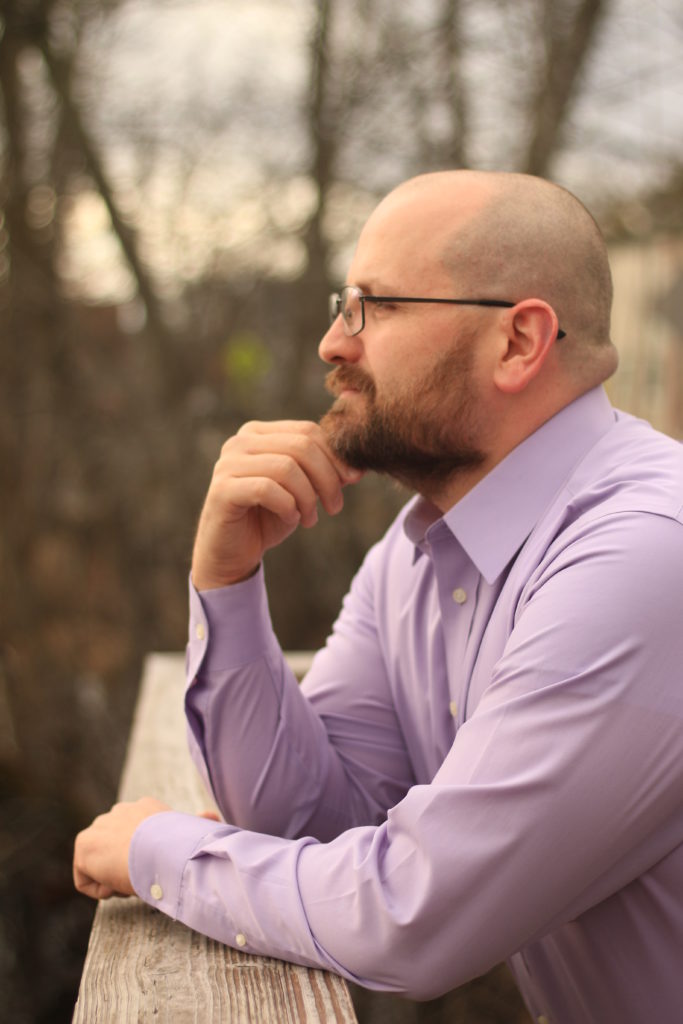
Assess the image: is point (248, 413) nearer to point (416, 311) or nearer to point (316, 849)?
point (416, 311)

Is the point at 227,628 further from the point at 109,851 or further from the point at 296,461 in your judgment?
the point at 109,851

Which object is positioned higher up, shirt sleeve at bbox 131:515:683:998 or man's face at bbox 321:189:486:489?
man's face at bbox 321:189:486:489

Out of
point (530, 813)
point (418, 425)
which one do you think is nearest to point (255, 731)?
point (418, 425)

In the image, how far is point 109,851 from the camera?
1.47m

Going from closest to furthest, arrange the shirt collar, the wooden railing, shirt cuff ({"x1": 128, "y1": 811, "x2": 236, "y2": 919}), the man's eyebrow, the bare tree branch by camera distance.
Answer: the wooden railing < shirt cuff ({"x1": 128, "y1": 811, "x2": 236, "y2": 919}) < the shirt collar < the man's eyebrow < the bare tree branch

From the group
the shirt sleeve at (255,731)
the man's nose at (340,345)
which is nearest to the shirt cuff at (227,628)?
the shirt sleeve at (255,731)

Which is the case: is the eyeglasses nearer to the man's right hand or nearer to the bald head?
the bald head

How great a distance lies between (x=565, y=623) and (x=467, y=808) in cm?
24

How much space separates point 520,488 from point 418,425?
0.20m

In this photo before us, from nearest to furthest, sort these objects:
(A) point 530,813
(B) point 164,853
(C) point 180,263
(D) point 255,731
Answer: (A) point 530,813 < (B) point 164,853 < (D) point 255,731 < (C) point 180,263

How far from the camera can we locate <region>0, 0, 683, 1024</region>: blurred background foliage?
447cm

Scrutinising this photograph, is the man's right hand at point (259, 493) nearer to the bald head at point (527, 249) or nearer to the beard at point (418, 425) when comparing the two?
the beard at point (418, 425)

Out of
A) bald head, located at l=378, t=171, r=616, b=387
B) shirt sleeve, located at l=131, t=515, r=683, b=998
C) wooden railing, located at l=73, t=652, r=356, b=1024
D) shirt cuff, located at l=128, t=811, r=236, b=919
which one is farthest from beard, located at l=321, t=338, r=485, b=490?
wooden railing, located at l=73, t=652, r=356, b=1024

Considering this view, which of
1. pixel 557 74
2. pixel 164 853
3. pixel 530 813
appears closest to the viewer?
pixel 530 813
